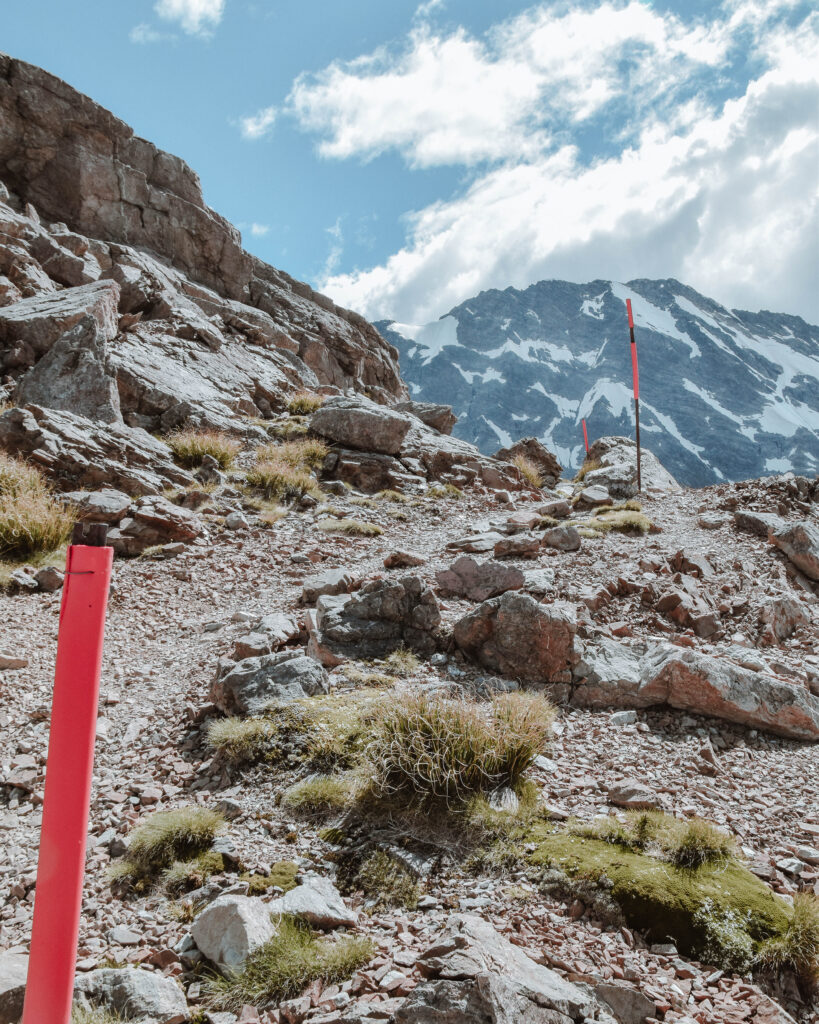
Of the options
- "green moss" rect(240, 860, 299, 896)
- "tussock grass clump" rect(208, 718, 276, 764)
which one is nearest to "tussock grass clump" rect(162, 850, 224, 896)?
"green moss" rect(240, 860, 299, 896)

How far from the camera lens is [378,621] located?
255 inches

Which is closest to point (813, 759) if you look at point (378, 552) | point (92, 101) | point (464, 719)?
point (464, 719)

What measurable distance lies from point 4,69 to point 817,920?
31123 mm

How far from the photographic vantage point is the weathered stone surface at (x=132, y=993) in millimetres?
2375

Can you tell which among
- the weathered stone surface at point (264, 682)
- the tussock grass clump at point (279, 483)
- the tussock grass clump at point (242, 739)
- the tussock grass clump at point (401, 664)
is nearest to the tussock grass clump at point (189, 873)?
the tussock grass clump at point (242, 739)

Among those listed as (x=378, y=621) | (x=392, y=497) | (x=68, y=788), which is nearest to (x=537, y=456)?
(x=392, y=497)

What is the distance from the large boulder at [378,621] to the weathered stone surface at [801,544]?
6.26 metres

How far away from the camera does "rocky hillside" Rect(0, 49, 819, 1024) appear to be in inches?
104

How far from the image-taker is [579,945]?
280 cm

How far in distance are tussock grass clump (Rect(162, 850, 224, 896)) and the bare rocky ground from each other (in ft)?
0.38

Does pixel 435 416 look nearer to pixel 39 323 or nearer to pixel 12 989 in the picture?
pixel 39 323

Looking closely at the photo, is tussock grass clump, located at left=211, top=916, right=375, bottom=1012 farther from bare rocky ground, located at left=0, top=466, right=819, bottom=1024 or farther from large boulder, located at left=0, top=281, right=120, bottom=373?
large boulder, located at left=0, top=281, right=120, bottom=373

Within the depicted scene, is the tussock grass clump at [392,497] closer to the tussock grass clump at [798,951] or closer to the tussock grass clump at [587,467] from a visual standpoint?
the tussock grass clump at [587,467]

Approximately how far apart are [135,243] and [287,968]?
27.2m
